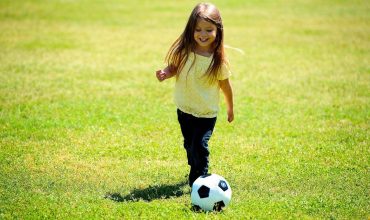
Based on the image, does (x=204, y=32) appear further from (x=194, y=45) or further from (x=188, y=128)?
(x=188, y=128)

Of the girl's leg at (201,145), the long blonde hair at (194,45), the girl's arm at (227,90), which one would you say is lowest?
the girl's leg at (201,145)

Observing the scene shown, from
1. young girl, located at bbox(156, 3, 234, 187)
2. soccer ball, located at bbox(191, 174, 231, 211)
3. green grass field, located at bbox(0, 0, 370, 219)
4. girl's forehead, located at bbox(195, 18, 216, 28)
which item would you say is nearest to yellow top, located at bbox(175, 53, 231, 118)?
young girl, located at bbox(156, 3, 234, 187)

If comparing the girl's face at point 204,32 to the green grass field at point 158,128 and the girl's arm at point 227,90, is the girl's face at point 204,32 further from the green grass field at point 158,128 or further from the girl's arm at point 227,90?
the green grass field at point 158,128

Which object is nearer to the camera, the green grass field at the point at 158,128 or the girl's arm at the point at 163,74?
the green grass field at the point at 158,128

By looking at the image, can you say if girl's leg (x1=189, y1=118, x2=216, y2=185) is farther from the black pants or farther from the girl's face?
the girl's face

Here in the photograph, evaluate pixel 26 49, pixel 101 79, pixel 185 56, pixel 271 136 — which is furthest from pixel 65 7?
pixel 185 56

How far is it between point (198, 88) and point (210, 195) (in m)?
1.30

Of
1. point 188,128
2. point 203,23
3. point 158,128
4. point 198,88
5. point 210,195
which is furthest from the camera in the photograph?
point 158,128

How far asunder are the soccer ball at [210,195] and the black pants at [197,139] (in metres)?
0.51

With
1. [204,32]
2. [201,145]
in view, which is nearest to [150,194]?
[201,145]

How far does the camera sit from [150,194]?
20.2 feet

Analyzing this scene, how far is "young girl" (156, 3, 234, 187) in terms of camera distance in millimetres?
6055

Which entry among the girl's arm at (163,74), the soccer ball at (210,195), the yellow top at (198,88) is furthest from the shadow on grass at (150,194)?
the girl's arm at (163,74)

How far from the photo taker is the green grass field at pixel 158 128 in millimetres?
5910
